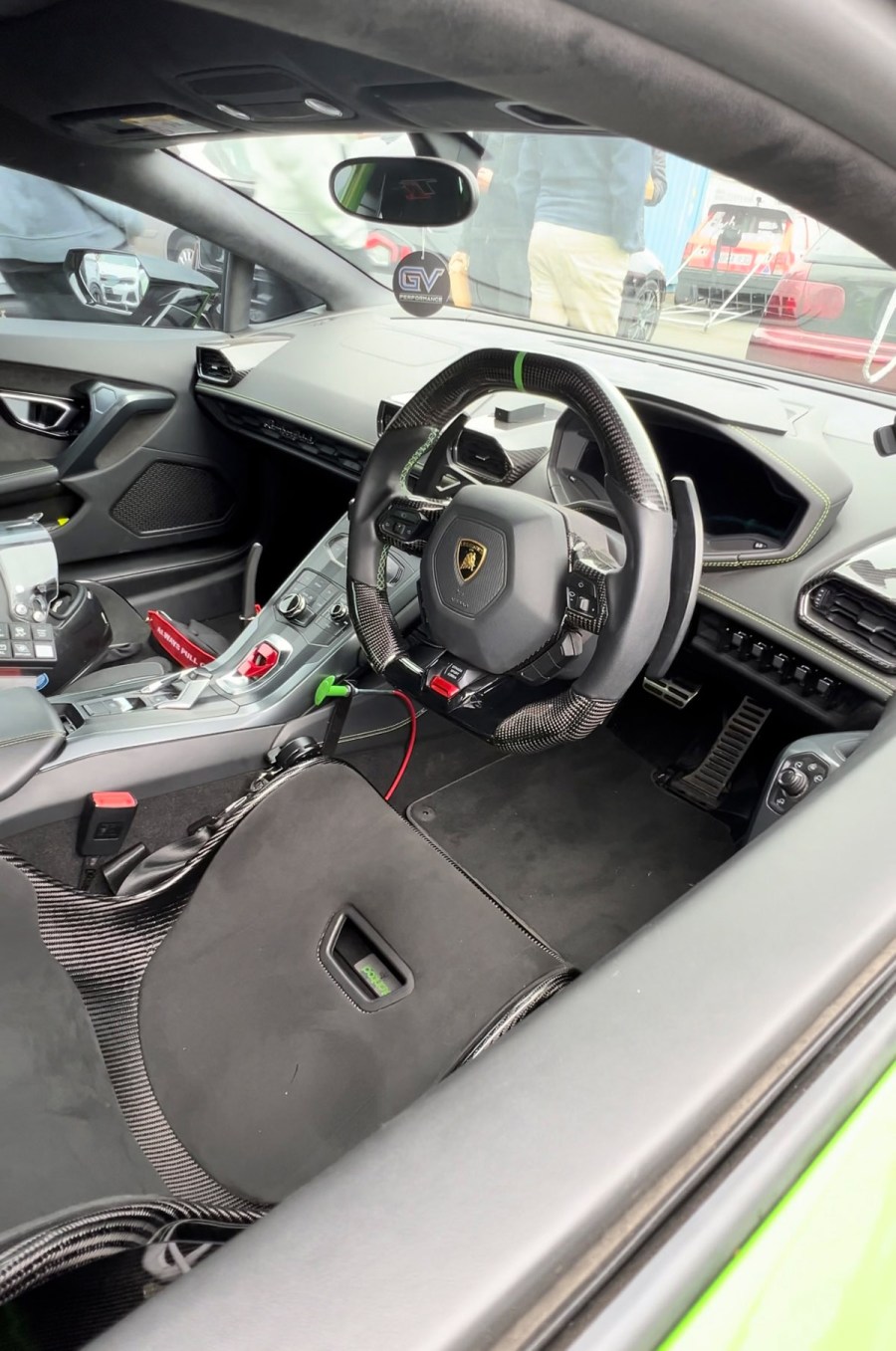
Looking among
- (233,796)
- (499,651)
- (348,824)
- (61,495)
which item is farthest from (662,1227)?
(61,495)

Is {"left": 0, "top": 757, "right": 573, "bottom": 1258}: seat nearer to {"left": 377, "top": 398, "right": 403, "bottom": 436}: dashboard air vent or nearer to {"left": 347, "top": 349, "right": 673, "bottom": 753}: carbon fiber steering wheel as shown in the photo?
{"left": 347, "top": 349, "right": 673, "bottom": 753}: carbon fiber steering wheel

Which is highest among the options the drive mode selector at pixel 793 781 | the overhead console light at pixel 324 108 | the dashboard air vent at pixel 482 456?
the overhead console light at pixel 324 108

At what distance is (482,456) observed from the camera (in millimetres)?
1972

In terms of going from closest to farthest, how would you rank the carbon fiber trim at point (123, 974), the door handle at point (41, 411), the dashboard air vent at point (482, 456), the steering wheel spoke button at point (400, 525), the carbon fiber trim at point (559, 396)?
the carbon fiber trim at point (123, 974)
the carbon fiber trim at point (559, 396)
the steering wheel spoke button at point (400, 525)
the dashboard air vent at point (482, 456)
the door handle at point (41, 411)

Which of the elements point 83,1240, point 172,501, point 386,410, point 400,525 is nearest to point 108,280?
point 172,501

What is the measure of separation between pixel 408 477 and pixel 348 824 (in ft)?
2.18

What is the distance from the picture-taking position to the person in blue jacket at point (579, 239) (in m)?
2.54

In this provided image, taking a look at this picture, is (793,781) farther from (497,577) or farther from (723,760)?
(723,760)

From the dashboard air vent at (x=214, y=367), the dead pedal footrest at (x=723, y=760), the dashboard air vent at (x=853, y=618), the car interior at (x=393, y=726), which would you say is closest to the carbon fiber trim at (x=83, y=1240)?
the car interior at (x=393, y=726)

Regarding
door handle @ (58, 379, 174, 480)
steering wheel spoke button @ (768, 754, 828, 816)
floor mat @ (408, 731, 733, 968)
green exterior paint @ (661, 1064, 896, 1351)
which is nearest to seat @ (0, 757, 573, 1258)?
floor mat @ (408, 731, 733, 968)

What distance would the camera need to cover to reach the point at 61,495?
2.49 metres

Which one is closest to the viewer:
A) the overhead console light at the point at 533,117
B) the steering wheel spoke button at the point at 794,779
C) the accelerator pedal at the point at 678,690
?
the overhead console light at the point at 533,117

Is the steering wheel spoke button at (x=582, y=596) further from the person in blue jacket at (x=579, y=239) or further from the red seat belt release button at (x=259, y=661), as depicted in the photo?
the person in blue jacket at (x=579, y=239)

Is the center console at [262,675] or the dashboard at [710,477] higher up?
the dashboard at [710,477]
